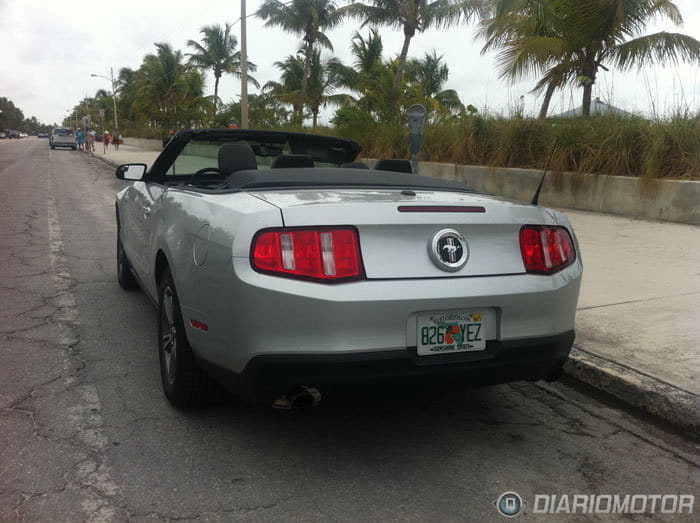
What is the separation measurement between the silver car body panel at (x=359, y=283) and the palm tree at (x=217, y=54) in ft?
171

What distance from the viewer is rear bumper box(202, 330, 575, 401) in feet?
8.09

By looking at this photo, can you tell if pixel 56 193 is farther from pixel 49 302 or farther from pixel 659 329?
pixel 659 329

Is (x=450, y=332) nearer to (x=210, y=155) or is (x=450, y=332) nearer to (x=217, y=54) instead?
(x=210, y=155)

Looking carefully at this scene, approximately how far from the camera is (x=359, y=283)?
2.51 m

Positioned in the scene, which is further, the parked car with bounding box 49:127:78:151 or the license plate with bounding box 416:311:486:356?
the parked car with bounding box 49:127:78:151

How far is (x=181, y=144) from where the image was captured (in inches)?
171

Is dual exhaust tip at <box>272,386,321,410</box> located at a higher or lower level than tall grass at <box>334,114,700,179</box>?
lower

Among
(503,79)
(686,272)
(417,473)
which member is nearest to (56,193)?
(503,79)

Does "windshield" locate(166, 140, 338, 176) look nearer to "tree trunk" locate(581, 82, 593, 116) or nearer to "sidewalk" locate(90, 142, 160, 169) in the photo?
"tree trunk" locate(581, 82, 593, 116)

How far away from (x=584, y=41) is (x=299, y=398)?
14.2 metres

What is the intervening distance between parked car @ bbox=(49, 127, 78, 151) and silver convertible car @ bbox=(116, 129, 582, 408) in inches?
2202

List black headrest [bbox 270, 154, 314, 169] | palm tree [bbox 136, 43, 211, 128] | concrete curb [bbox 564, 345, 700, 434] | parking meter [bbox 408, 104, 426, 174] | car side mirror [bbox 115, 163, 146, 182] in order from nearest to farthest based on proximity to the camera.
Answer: concrete curb [bbox 564, 345, 700, 434] < black headrest [bbox 270, 154, 314, 169] < car side mirror [bbox 115, 163, 146, 182] < parking meter [bbox 408, 104, 426, 174] < palm tree [bbox 136, 43, 211, 128]

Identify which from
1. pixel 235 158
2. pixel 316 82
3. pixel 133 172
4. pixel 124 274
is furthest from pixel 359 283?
pixel 316 82

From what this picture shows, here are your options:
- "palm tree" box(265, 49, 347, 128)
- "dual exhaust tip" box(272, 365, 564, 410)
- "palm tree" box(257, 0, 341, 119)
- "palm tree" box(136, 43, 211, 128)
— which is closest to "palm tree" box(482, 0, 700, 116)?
"dual exhaust tip" box(272, 365, 564, 410)
